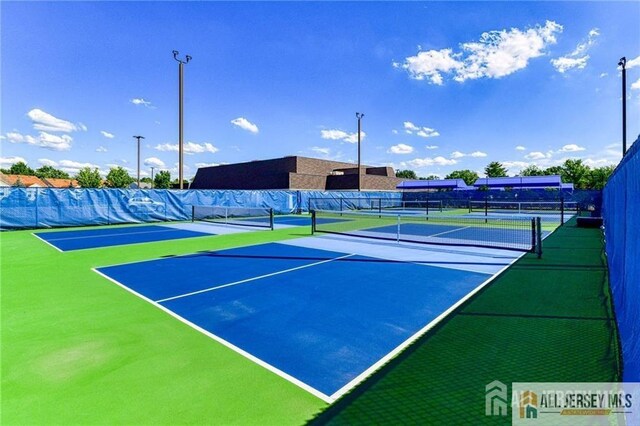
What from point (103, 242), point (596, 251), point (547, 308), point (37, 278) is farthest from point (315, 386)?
point (103, 242)

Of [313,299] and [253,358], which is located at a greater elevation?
[313,299]

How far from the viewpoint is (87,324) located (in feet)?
16.3

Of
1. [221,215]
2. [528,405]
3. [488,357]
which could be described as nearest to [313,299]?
[488,357]

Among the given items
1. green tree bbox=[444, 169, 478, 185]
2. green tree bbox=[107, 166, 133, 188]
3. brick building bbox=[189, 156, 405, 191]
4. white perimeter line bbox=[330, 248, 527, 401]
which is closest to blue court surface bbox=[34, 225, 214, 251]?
white perimeter line bbox=[330, 248, 527, 401]

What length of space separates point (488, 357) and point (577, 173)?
78.5 meters

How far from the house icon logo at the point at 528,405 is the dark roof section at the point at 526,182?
177 ft

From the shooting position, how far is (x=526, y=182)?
170ft

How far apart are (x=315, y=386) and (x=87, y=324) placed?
3715 mm

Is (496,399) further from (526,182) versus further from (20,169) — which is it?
(20,169)

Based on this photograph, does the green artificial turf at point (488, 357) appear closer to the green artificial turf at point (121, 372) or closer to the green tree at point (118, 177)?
the green artificial turf at point (121, 372)

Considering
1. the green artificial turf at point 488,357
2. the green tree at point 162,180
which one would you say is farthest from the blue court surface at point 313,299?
the green tree at point 162,180

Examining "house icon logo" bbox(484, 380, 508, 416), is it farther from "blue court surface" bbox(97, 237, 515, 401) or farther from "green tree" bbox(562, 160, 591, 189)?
"green tree" bbox(562, 160, 591, 189)

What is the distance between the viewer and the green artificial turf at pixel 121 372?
297 cm

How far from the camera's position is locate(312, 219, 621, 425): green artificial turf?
9.80 ft
